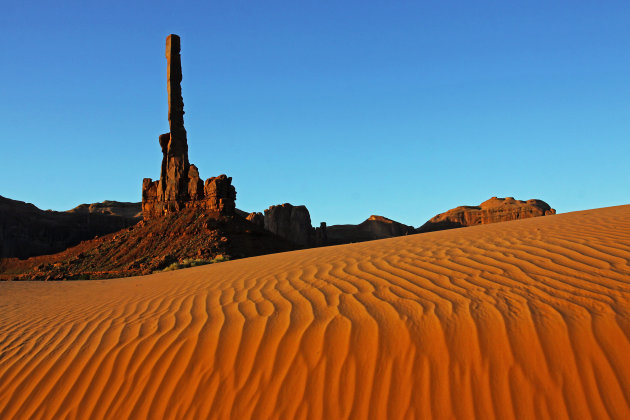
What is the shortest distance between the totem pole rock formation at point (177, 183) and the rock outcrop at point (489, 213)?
33304 mm

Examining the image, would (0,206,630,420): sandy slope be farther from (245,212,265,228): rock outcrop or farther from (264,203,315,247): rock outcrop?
(264,203,315,247): rock outcrop

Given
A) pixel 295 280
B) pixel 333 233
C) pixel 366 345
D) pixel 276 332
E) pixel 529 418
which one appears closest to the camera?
pixel 529 418

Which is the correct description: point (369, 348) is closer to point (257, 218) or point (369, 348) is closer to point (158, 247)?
point (158, 247)

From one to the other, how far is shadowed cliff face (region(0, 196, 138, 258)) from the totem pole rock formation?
18.9 metres

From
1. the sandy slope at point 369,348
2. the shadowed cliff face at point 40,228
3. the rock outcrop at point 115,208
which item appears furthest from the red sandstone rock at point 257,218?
the rock outcrop at point 115,208

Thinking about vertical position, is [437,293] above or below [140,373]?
above

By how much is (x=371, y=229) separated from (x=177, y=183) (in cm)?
3044

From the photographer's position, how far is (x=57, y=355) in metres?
4.07

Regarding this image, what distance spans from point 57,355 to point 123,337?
1.81ft

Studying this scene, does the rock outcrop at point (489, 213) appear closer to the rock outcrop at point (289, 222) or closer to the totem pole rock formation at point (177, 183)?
the rock outcrop at point (289, 222)

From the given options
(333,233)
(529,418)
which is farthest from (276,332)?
(333,233)

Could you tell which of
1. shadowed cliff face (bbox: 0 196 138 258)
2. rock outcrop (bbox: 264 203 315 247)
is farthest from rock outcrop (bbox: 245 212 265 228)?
shadowed cliff face (bbox: 0 196 138 258)

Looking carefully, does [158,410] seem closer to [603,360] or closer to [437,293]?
[437,293]

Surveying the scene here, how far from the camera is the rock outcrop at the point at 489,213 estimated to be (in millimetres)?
58312
